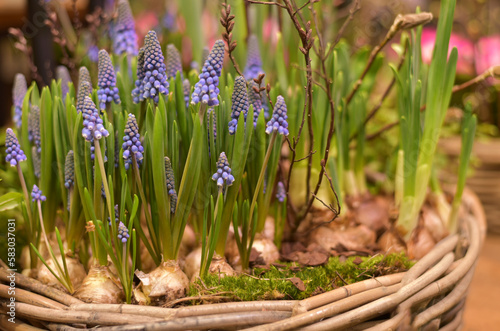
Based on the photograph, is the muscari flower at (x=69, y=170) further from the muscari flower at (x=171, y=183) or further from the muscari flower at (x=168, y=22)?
the muscari flower at (x=168, y=22)

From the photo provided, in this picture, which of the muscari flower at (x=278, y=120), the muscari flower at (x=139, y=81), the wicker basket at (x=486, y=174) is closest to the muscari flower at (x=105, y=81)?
the muscari flower at (x=139, y=81)

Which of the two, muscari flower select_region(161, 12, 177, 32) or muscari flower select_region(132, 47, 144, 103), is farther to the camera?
muscari flower select_region(161, 12, 177, 32)

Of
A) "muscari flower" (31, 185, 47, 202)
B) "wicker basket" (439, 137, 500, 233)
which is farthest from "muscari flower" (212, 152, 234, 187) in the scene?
"wicker basket" (439, 137, 500, 233)

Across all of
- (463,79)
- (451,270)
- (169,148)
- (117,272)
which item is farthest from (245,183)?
(463,79)

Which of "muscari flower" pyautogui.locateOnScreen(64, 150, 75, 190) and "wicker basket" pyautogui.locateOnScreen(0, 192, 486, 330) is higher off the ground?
"muscari flower" pyautogui.locateOnScreen(64, 150, 75, 190)

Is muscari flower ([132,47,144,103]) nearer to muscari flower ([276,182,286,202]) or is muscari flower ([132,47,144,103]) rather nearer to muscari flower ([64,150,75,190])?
muscari flower ([64,150,75,190])

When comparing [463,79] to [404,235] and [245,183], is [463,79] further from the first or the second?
[245,183]
